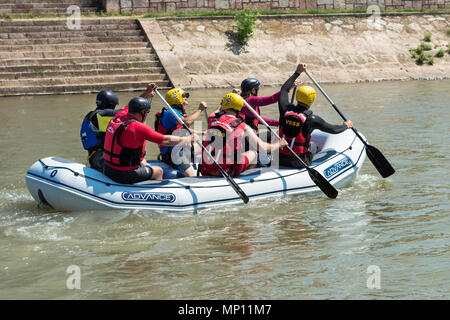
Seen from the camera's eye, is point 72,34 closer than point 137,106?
No

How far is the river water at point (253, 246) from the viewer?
559 centimetres

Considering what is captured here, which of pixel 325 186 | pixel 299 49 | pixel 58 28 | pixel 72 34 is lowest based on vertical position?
pixel 325 186

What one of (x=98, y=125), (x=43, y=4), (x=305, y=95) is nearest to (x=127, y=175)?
(x=98, y=125)

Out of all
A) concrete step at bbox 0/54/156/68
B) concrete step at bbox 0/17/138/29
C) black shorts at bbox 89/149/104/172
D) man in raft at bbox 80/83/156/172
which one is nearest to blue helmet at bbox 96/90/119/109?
man in raft at bbox 80/83/156/172

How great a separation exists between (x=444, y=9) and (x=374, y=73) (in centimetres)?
617

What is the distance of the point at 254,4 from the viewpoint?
23.0 m

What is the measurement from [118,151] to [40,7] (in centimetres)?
1546

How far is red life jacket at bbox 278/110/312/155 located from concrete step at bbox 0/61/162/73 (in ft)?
36.9

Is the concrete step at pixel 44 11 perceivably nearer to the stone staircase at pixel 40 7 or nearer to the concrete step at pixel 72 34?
the stone staircase at pixel 40 7

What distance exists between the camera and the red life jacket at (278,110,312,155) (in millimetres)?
8328

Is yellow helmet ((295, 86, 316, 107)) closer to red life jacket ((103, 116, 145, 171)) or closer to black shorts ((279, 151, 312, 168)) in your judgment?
black shorts ((279, 151, 312, 168))

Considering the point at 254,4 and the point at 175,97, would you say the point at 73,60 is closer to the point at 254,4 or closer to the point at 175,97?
the point at 254,4

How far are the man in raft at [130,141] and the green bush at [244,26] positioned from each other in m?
13.6

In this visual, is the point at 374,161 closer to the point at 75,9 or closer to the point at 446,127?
the point at 446,127
